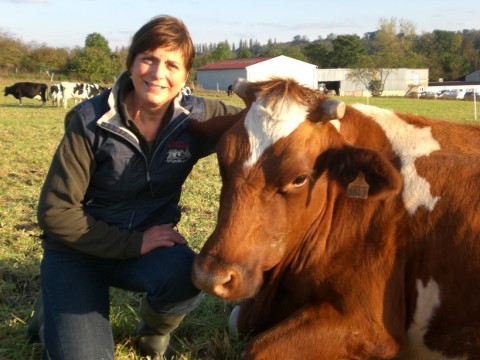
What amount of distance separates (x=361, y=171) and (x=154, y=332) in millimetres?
1733

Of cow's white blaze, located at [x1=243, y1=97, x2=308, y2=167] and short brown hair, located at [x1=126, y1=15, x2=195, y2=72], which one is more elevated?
short brown hair, located at [x1=126, y1=15, x2=195, y2=72]

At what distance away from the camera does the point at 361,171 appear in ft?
9.40

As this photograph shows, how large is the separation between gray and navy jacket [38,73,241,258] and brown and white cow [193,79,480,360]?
63cm

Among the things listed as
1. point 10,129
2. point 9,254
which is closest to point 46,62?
point 10,129

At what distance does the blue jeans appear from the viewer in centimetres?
313

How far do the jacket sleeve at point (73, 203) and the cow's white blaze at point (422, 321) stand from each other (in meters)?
1.84

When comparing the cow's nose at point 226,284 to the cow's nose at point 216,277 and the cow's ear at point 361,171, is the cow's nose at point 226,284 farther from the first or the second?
the cow's ear at point 361,171

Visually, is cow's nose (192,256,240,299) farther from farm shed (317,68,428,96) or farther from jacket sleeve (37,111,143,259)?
farm shed (317,68,428,96)

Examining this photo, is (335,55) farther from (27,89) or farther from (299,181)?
(299,181)

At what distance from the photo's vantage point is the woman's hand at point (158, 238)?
11.3 ft

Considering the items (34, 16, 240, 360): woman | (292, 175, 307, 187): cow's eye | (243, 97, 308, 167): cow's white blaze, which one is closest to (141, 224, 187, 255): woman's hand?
(34, 16, 240, 360): woman

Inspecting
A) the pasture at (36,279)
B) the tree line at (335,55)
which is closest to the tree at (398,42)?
the tree line at (335,55)

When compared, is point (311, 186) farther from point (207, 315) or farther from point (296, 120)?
point (207, 315)

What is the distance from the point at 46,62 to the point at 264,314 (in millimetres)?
64759
